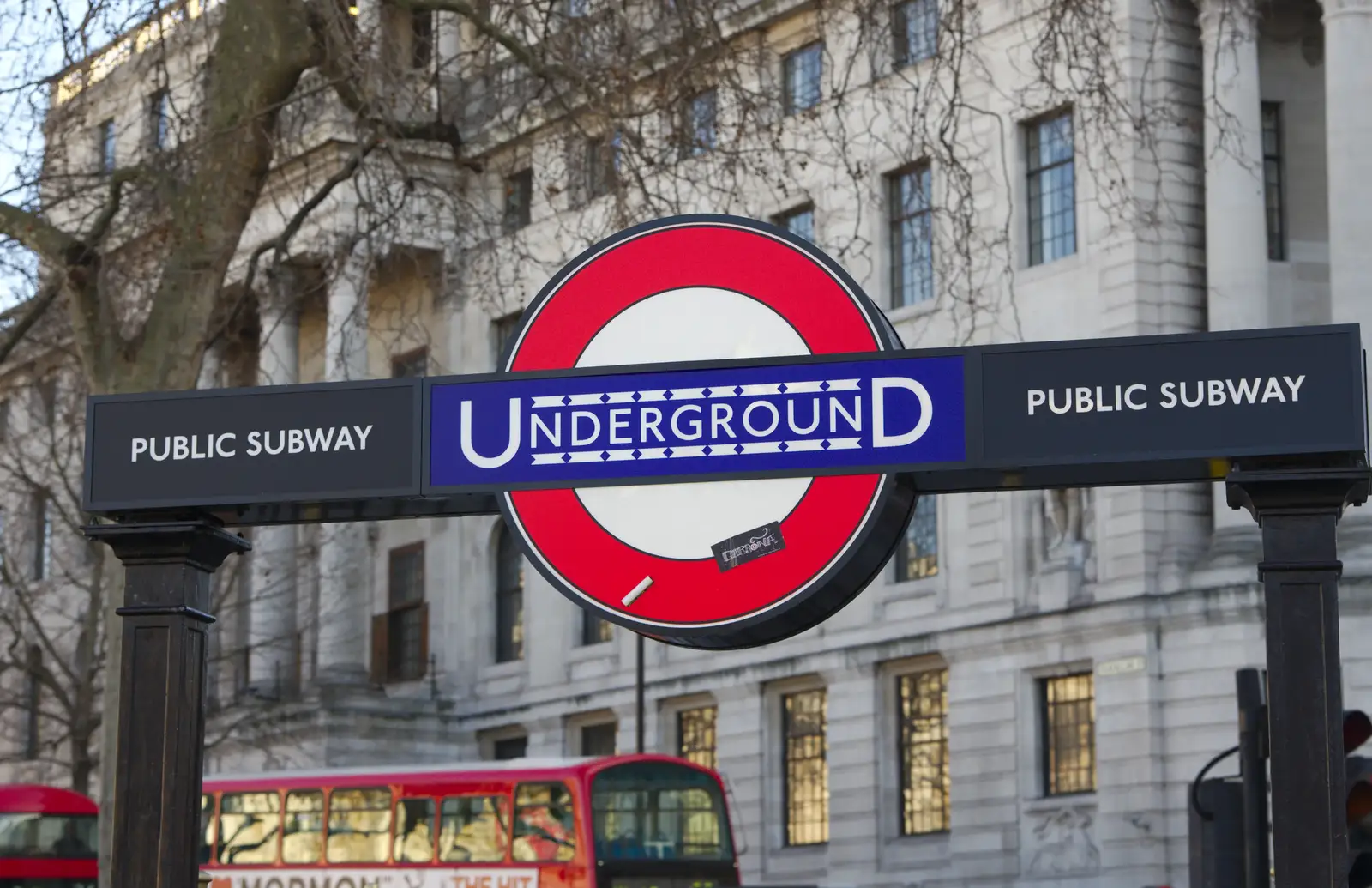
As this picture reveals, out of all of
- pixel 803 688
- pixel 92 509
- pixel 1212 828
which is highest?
pixel 803 688

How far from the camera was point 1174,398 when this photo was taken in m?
4.77

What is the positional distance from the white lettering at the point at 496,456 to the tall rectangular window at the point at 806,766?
33.7 metres

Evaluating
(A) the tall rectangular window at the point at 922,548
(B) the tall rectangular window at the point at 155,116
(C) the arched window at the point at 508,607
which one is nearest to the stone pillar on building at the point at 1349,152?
(A) the tall rectangular window at the point at 922,548

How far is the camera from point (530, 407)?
5.15 metres

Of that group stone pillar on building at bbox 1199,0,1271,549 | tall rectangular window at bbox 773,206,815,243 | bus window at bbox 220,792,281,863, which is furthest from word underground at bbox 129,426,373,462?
tall rectangular window at bbox 773,206,815,243

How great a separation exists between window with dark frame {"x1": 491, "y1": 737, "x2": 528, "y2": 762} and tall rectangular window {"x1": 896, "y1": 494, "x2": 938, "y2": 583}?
37.9 ft

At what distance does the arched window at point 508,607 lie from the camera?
47375 mm

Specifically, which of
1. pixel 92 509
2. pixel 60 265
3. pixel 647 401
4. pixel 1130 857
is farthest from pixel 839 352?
pixel 1130 857

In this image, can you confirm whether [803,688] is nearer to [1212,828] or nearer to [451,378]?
[1212,828]

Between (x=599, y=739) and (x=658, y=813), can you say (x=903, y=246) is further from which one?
(x=658, y=813)

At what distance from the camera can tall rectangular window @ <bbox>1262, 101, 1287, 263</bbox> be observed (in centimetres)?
3428

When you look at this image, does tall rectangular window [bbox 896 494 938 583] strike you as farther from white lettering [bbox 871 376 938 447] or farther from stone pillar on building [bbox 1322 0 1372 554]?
→ white lettering [bbox 871 376 938 447]

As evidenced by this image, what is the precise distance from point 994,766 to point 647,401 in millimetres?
30744

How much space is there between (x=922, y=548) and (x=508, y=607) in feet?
42.8
